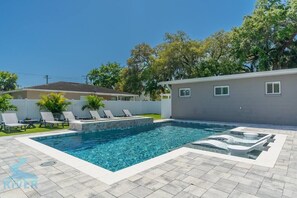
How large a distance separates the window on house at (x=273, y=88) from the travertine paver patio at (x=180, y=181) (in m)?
8.92

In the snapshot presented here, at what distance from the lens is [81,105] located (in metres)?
17.7

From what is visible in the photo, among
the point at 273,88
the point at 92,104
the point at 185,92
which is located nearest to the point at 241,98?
the point at 273,88

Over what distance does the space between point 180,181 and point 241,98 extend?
39.8 feet

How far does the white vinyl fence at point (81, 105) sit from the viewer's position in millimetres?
14289

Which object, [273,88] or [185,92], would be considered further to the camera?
[185,92]

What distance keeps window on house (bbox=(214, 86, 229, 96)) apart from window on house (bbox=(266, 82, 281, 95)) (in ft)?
8.87

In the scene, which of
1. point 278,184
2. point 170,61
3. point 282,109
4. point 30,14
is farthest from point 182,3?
point 278,184

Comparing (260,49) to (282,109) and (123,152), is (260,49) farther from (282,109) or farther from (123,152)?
(123,152)

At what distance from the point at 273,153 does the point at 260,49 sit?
64.3 feet

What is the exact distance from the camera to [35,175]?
4316 millimetres

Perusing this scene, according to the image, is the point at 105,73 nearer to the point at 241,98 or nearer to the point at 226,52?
the point at 226,52

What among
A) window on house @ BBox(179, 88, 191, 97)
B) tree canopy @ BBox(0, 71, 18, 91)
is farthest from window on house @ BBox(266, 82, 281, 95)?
tree canopy @ BBox(0, 71, 18, 91)

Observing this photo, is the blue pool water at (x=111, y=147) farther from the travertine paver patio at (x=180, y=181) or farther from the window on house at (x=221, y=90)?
the window on house at (x=221, y=90)

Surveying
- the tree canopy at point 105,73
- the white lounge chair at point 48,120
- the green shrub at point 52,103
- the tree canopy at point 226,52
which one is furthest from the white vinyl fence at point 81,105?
the tree canopy at point 105,73
